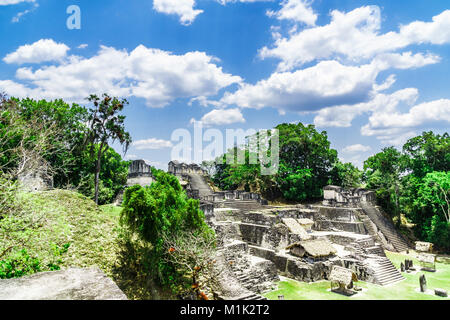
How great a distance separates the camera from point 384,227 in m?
22.1

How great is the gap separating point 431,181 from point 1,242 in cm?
2604

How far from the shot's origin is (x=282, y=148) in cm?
3206

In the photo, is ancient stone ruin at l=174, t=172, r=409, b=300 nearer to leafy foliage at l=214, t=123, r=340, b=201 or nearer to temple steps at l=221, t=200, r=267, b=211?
temple steps at l=221, t=200, r=267, b=211

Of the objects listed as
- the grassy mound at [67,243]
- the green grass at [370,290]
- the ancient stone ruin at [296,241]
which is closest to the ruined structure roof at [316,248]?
the ancient stone ruin at [296,241]

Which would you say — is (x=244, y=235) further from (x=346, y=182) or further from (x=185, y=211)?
(x=346, y=182)

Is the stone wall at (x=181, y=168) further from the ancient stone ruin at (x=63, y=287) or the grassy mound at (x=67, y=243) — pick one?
the ancient stone ruin at (x=63, y=287)

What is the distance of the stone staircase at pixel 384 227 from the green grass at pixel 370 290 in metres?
5.88

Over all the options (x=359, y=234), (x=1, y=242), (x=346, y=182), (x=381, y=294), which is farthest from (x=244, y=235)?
(x=346, y=182)

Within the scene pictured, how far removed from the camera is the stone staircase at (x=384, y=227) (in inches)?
808

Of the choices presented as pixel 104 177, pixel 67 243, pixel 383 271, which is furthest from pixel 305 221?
pixel 67 243

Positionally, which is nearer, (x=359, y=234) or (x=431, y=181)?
(x=359, y=234)

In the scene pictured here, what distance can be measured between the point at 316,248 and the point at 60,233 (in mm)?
12123

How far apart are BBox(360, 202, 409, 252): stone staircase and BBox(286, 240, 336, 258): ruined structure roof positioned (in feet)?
25.7

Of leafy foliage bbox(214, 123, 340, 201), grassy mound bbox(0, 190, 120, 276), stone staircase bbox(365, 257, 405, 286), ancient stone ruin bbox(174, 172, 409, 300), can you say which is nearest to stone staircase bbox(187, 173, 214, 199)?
ancient stone ruin bbox(174, 172, 409, 300)
